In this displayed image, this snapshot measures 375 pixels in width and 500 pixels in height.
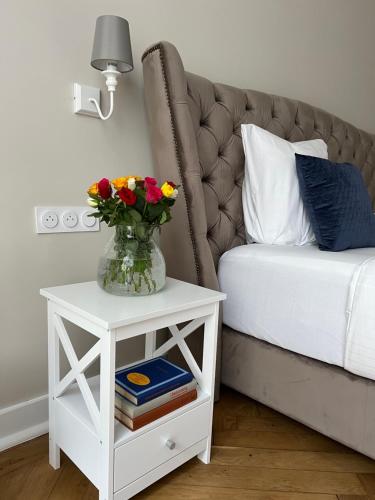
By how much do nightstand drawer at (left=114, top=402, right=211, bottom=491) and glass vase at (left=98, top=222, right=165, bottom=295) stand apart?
1.12 ft

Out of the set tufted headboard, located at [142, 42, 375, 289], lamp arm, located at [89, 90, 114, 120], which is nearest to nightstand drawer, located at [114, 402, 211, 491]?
tufted headboard, located at [142, 42, 375, 289]

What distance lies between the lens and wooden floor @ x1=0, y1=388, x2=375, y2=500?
96cm

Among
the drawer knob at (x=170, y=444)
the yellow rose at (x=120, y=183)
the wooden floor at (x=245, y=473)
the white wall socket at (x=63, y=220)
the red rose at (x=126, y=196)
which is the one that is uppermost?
the yellow rose at (x=120, y=183)

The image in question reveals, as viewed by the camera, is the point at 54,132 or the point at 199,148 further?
the point at 199,148

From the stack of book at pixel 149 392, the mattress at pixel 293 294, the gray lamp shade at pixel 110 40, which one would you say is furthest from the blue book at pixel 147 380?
the gray lamp shade at pixel 110 40

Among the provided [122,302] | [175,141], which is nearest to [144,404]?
[122,302]

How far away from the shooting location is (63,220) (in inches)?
45.7

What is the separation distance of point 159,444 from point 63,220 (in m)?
0.69

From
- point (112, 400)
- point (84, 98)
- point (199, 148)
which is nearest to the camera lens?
point (112, 400)

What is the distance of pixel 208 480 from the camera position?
3.30 feet

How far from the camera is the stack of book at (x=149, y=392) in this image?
88 cm

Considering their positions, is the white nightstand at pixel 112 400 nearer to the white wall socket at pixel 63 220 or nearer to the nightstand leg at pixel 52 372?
the nightstand leg at pixel 52 372

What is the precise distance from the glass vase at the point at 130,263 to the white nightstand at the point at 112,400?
30mm

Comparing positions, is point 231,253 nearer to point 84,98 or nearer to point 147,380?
point 147,380
